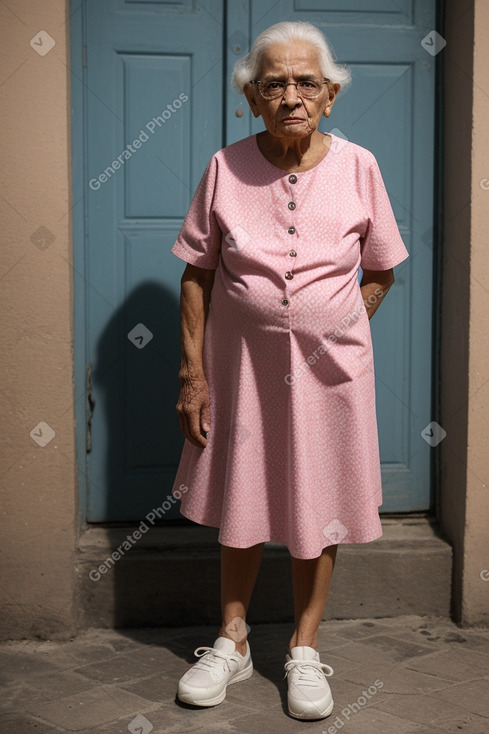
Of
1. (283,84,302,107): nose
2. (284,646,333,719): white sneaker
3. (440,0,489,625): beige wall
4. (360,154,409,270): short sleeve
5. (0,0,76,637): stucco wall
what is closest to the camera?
(283,84,302,107): nose

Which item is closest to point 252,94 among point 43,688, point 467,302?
point 467,302

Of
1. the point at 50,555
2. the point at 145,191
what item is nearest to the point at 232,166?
the point at 145,191

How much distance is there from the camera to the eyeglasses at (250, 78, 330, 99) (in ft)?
10.3

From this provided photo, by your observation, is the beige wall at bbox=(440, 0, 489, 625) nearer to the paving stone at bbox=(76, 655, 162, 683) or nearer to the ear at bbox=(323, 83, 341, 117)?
the ear at bbox=(323, 83, 341, 117)

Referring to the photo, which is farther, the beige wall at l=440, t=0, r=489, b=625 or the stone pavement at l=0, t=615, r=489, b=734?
the beige wall at l=440, t=0, r=489, b=625

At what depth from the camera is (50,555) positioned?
154 inches

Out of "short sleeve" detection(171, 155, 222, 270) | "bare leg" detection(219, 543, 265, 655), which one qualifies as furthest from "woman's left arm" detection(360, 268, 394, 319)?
"bare leg" detection(219, 543, 265, 655)

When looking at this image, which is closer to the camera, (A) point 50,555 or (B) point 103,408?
(A) point 50,555

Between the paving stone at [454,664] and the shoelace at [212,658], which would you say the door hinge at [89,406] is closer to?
the shoelace at [212,658]

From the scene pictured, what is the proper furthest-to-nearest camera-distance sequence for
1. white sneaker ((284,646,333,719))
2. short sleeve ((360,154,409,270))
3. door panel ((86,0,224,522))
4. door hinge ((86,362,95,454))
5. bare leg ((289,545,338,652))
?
door hinge ((86,362,95,454)) → door panel ((86,0,224,522)) → bare leg ((289,545,338,652)) → short sleeve ((360,154,409,270)) → white sneaker ((284,646,333,719))

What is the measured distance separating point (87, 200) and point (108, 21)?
724 millimetres

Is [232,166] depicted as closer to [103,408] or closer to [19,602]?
[103,408]

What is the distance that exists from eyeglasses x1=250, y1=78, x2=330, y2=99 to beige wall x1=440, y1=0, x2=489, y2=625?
3.31 feet

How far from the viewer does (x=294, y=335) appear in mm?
3246
